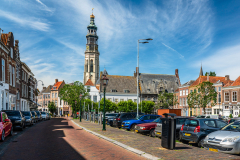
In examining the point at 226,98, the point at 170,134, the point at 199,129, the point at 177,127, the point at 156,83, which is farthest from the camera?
the point at 156,83

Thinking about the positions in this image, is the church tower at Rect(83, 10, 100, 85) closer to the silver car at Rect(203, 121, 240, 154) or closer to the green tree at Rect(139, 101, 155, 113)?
the green tree at Rect(139, 101, 155, 113)

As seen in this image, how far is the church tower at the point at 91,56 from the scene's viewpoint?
99.6 metres

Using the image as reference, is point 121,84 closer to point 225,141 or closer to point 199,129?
point 199,129

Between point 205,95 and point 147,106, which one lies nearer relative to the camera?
point 205,95

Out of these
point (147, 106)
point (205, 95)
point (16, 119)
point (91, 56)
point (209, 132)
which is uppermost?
point (91, 56)

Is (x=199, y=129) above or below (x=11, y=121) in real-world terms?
above

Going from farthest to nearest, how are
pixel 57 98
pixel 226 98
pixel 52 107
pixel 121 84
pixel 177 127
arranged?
pixel 57 98 < pixel 52 107 < pixel 121 84 < pixel 226 98 < pixel 177 127

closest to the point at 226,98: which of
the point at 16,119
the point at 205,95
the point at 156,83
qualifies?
the point at 205,95

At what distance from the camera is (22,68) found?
51.6 metres

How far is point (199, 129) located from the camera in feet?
39.5

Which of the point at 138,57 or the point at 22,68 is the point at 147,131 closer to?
the point at 138,57

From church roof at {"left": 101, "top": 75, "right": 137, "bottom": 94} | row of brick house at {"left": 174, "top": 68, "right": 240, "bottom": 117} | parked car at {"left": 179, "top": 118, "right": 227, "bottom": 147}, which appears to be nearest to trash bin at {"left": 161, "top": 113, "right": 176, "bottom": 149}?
parked car at {"left": 179, "top": 118, "right": 227, "bottom": 147}

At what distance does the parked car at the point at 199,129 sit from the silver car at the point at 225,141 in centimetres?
129

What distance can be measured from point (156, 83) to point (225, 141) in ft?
244
